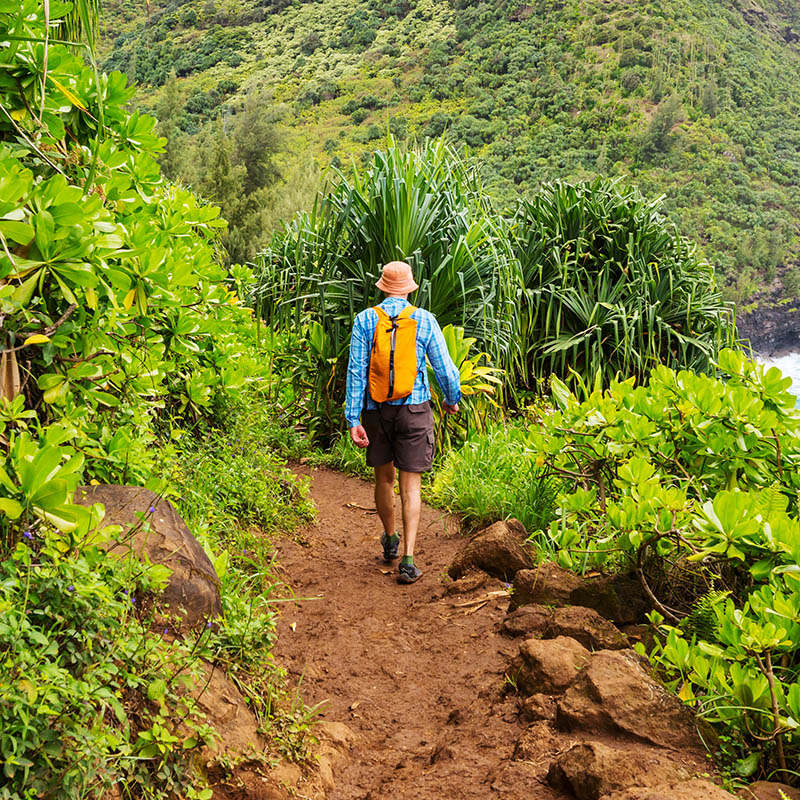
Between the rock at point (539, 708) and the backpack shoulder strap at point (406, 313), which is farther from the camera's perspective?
the backpack shoulder strap at point (406, 313)

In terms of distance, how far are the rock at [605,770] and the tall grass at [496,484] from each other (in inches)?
74.8

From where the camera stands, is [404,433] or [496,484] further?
[496,484]

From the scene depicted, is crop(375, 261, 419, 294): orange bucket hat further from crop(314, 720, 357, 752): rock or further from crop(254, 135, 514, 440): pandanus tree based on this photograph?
crop(314, 720, 357, 752): rock

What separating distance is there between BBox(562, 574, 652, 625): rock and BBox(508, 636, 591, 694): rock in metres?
0.38

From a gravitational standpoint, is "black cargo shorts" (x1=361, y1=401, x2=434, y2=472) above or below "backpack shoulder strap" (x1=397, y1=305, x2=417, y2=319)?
below

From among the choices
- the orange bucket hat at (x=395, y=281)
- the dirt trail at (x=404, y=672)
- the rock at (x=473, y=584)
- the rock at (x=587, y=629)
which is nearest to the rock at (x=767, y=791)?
the dirt trail at (x=404, y=672)

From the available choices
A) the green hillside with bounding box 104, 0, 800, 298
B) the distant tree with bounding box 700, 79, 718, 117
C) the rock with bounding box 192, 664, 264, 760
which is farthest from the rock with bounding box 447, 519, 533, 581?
the distant tree with bounding box 700, 79, 718, 117

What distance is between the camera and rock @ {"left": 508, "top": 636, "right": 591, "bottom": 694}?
2.64m

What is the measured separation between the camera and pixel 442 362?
178 inches

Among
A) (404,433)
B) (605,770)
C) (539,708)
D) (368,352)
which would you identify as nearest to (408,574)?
(404,433)

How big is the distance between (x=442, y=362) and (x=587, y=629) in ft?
6.65

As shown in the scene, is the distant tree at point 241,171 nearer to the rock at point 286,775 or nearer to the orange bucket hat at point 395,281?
the orange bucket hat at point 395,281

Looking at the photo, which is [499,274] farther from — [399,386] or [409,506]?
[409,506]

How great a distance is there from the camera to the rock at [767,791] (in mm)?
1857
